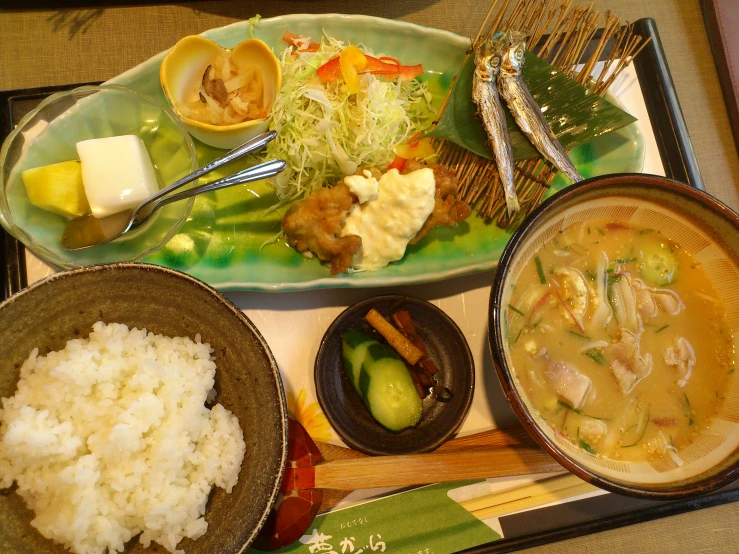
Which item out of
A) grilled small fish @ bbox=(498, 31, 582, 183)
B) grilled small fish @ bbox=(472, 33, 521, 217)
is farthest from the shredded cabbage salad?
grilled small fish @ bbox=(498, 31, 582, 183)

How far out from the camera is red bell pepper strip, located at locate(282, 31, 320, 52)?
2.38 metres

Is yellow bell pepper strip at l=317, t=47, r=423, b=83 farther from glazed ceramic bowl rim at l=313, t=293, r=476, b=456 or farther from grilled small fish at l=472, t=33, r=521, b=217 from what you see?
glazed ceramic bowl rim at l=313, t=293, r=476, b=456

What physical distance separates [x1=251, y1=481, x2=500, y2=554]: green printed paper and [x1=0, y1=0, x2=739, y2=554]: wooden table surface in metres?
0.43

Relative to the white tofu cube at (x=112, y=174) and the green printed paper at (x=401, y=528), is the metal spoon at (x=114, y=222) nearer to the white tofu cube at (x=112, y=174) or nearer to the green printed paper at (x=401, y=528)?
the white tofu cube at (x=112, y=174)

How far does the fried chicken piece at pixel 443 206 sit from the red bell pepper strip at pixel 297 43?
0.77 metres

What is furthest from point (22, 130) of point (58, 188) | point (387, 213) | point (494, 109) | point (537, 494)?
point (537, 494)

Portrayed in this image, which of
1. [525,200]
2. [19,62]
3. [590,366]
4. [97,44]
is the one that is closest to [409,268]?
[525,200]

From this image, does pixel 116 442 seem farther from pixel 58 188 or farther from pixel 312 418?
pixel 58 188

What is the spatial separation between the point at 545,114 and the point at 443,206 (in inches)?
29.2

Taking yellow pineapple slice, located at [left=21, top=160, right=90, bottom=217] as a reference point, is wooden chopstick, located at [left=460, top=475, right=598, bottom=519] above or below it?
below

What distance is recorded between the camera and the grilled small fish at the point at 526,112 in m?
2.26

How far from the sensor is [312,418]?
6.97 feet

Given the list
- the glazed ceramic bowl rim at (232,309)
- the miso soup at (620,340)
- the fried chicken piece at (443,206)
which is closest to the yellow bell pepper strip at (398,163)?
the fried chicken piece at (443,206)

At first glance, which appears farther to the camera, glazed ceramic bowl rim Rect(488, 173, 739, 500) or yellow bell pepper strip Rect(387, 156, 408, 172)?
yellow bell pepper strip Rect(387, 156, 408, 172)
